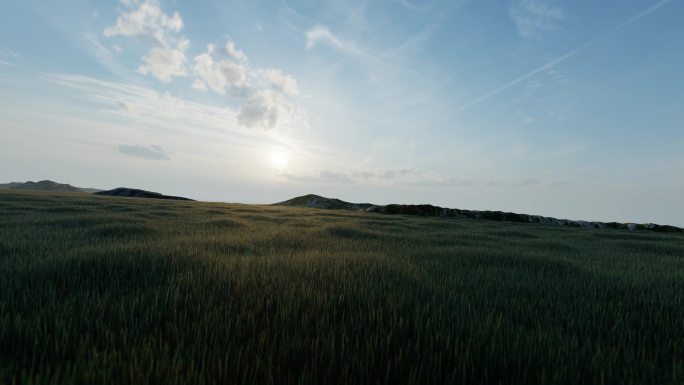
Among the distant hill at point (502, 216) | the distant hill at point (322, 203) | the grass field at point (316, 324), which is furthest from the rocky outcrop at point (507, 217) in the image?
the grass field at point (316, 324)

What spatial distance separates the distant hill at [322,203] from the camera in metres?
42.8

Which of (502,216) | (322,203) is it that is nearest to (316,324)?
(502,216)

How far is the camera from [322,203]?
158 ft

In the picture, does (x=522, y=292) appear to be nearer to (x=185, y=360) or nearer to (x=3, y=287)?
(x=185, y=360)

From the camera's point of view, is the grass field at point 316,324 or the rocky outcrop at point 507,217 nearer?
the grass field at point 316,324

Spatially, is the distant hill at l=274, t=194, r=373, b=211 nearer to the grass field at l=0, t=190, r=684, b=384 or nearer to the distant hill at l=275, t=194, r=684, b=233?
the distant hill at l=275, t=194, r=684, b=233

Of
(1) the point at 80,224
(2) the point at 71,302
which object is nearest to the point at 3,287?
(2) the point at 71,302

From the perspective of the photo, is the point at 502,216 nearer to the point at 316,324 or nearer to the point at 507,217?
the point at 507,217

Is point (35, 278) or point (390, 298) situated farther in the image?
point (35, 278)

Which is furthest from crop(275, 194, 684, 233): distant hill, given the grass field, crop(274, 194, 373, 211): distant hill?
the grass field

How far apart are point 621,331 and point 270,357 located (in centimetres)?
250

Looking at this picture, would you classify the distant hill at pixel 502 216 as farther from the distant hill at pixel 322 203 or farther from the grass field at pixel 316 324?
the grass field at pixel 316 324

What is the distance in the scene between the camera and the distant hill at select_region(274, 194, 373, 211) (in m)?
42.8

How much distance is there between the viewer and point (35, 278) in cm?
268
